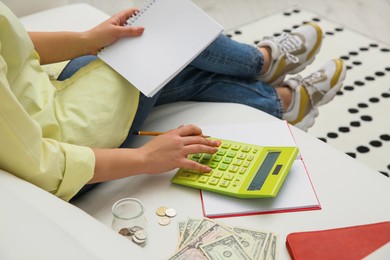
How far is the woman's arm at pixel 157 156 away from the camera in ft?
3.41

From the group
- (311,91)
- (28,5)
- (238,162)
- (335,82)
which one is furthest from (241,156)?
(28,5)

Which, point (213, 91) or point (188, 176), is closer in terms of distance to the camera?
point (188, 176)

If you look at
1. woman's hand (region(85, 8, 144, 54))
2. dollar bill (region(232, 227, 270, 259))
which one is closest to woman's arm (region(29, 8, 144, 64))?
woman's hand (region(85, 8, 144, 54))

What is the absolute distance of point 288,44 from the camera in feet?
5.22

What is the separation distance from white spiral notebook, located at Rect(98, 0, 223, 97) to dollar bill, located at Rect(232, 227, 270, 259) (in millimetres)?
346

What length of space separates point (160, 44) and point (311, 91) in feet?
1.73

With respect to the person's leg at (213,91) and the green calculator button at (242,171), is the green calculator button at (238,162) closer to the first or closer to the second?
the green calculator button at (242,171)

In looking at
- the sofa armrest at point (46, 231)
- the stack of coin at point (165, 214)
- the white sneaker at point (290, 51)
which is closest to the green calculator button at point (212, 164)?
the stack of coin at point (165, 214)

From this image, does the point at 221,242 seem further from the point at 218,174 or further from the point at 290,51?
the point at 290,51

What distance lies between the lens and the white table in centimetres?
100

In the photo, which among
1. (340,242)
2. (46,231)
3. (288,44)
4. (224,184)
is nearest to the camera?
(46,231)

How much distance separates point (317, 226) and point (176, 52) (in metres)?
0.46

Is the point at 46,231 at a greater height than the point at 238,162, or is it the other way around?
the point at 46,231

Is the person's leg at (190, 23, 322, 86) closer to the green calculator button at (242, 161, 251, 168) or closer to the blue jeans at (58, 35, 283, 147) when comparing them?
the blue jeans at (58, 35, 283, 147)
